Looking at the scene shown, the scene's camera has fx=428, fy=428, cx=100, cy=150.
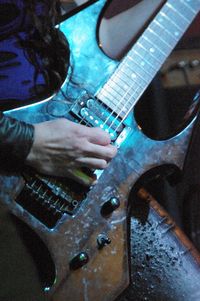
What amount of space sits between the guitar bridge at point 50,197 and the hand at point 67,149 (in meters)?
0.02

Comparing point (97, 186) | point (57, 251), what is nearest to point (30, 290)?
point (57, 251)

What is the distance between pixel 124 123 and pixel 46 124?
0.20 metres

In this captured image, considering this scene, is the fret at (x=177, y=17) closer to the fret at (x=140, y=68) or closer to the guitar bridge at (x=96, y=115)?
the fret at (x=140, y=68)

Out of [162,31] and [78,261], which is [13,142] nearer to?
[78,261]

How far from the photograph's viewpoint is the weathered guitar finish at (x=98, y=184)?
34.3 inches

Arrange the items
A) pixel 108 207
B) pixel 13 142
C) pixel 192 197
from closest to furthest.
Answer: pixel 13 142 → pixel 108 207 → pixel 192 197

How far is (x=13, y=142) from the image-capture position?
2.71 ft

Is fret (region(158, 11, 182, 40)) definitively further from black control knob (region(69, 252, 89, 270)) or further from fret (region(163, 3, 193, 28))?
black control knob (region(69, 252, 89, 270))

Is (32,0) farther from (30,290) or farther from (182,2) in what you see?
(30,290)

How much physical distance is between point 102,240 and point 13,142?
0.28 meters

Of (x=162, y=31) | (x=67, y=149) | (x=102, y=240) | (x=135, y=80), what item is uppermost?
(x=162, y=31)

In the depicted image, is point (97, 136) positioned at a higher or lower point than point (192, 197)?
higher

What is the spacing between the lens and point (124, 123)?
3.23ft

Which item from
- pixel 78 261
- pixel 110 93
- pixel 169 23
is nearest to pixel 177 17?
pixel 169 23
